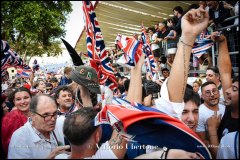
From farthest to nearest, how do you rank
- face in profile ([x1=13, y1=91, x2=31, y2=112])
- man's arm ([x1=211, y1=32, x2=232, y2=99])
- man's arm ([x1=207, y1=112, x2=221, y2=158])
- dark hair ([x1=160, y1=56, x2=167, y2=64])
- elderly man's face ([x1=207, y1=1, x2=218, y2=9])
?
dark hair ([x1=160, y1=56, x2=167, y2=64]) < elderly man's face ([x1=207, y1=1, x2=218, y2=9]) < face in profile ([x1=13, y1=91, x2=31, y2=112]) < man's arm ([x1=211, y1=32, x2=232, y2=99]) < man's arm ([x1=207, y1=112, x2=221, y2=158])

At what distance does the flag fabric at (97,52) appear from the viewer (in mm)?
3539

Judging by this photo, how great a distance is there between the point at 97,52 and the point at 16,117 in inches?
51.5

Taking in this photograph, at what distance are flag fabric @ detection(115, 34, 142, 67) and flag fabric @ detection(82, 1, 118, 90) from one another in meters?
0.23

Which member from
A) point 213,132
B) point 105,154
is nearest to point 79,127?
point 105,154

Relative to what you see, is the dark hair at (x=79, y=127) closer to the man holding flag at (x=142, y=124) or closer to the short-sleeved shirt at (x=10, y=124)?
the man holding flag at (x=142, y=124)

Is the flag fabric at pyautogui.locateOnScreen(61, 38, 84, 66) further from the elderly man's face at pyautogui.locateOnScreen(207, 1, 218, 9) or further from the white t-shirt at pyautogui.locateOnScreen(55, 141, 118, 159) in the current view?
the elderly man's face at pyautogui.locateOnScreen(207, 1, 218, 9)

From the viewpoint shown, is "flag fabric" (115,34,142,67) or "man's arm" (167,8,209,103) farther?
"flag fabric" (115,34,142,67)

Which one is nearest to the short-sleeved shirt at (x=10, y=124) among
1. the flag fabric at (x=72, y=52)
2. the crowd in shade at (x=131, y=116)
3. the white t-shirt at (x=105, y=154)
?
the crowd in shade at (x=131, y=116)

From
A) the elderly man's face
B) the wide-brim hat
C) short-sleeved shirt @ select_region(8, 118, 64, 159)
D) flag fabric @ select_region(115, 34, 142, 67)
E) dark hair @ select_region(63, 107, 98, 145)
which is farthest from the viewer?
the elderly man's face

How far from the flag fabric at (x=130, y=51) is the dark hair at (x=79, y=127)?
3.86ft

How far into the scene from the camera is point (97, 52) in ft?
11.8

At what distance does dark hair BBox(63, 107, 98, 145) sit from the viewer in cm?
182

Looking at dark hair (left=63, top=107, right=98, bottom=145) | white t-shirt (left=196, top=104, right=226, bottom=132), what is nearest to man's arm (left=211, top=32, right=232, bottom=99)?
white t-shirt (left=196, top=104, right=226, bottom=132)

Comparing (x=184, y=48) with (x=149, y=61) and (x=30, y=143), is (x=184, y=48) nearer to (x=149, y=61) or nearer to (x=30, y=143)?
(x=30, y=143)
